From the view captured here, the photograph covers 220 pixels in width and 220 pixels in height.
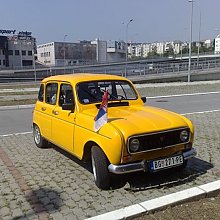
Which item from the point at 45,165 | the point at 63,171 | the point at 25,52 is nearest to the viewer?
the point at 63,171

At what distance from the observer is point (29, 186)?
445 cm

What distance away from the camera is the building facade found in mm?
94562

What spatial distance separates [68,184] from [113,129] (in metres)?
1.24

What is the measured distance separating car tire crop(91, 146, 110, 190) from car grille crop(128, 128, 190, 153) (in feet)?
1.73

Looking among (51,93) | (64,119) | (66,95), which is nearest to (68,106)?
(64,119)

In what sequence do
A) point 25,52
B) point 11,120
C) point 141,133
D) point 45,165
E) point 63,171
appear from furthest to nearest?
1. point 25,52
2. point 11,120
3. point 45,165
4. point 63,171
5. point 141,133

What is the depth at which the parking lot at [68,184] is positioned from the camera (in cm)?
371

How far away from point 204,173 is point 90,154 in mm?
1864

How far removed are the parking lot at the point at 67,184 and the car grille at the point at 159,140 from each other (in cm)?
62

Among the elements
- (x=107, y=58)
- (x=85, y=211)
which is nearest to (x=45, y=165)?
(x=85, y=211)

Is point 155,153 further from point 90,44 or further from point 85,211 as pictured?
point 90,44

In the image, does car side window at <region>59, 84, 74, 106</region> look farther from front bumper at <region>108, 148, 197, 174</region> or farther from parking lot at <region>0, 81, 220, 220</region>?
front bumper at <region>108, 148, 197, 174</region>

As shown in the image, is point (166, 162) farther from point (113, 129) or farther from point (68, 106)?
point (68, 106)

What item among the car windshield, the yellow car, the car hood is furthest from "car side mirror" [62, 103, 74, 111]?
the car hood
